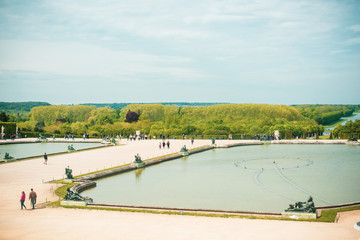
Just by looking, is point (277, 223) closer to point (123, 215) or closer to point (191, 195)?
point (123, 215)

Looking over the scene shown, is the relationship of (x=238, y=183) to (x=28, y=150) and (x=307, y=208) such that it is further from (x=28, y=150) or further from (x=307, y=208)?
(x=28, y=150)

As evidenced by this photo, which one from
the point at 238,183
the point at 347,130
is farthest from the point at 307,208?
the point at 347,130

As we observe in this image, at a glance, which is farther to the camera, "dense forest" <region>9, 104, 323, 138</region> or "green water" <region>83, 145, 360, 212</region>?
"dense forest" <region>9, 104, 323, 138</region>

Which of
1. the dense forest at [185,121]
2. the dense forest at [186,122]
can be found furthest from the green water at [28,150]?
the dense forest at [186,122]

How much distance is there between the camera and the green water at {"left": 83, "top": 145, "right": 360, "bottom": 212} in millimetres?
21594

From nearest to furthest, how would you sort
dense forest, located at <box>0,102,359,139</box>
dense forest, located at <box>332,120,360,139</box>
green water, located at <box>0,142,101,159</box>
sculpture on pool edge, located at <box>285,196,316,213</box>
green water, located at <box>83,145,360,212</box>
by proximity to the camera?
sculpture on pool edge, located at <box>285,196,316,213</box>, green water, located at <box>83,145,360,212</box>, green water, located at <box>0,142,101,159</box>, dense forest, located at <box>332,120,360,139</box>, dense forest, located at <box>0,102,359,139</box>

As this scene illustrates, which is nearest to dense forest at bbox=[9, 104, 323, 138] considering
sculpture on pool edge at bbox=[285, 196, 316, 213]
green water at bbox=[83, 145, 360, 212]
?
green water at bbox=[83, 145, 360, 212]

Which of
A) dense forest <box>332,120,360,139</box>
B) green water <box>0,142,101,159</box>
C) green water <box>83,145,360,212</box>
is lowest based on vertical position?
green water <box>83,145,360,212</box>

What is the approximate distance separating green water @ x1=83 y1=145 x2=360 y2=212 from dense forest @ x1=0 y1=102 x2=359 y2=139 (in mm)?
26394

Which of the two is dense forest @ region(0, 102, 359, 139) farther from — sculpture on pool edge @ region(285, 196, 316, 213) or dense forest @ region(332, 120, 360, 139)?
sculpture on pool edge @ region(285, 196, 316, 213)

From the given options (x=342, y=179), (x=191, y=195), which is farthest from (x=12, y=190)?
(x=342, y=179)

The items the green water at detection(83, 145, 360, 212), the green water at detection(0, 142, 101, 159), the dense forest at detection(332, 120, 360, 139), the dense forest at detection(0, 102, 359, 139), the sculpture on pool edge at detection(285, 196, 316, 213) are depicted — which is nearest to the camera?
the sculpture on pool edge at detection(285, 196, 316, 213)

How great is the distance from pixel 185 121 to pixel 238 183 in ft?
200

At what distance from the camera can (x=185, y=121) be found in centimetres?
8756
